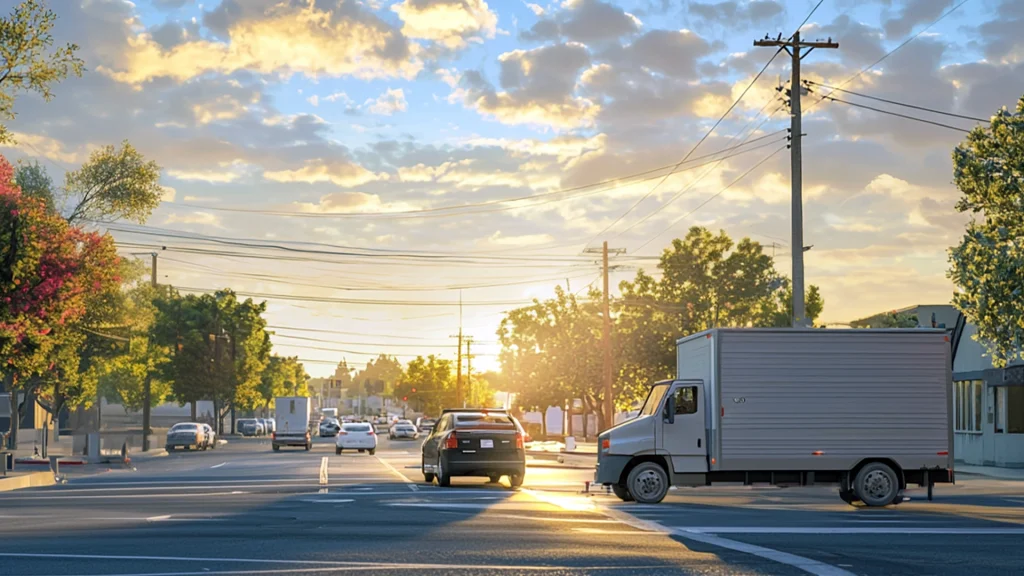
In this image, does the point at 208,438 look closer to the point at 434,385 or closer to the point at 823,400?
the point at 823,400

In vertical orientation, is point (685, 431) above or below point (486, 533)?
above

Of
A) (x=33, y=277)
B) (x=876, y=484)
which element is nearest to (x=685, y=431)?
(x=876, y=484)

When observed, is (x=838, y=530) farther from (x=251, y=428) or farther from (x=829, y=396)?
(x=251, y=428)

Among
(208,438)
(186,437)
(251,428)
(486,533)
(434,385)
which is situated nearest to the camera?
(486,533)

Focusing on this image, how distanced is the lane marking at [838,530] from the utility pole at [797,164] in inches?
608

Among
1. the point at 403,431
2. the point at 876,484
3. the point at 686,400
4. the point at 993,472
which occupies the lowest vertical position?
the point at 403,431

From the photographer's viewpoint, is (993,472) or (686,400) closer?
(686,400)

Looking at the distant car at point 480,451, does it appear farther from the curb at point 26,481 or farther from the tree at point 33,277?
the tree at point 33,277

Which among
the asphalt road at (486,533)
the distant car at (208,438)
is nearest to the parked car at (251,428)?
the distant car at (208,438)

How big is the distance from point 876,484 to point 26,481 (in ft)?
63.8

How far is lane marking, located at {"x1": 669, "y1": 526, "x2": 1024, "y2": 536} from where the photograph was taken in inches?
604

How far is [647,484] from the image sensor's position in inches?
877

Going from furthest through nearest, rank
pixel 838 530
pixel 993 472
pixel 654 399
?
pixel 993 472 < pixel 654 399 < pixel 838 530

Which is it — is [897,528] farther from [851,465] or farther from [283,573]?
[283,573]
